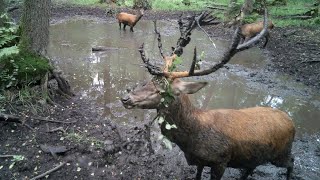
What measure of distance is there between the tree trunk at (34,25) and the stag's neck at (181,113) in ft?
13.8

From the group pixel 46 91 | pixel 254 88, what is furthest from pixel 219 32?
pixel 46 91

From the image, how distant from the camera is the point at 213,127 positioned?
4.75m

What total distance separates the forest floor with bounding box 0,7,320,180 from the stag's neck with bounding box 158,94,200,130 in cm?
47

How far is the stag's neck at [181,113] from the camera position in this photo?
14.6ft

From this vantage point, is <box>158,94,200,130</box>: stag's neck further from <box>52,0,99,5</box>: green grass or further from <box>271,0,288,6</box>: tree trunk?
<box>271,0,288,6</box>: tree trunk

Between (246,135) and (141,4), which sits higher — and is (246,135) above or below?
above

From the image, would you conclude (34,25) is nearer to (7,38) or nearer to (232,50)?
(7,38)

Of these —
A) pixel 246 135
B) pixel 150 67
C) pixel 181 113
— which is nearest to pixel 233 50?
pixel 150 67

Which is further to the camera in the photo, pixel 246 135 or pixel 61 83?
pixel 61 83

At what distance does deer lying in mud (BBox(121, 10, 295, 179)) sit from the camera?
4301 mm

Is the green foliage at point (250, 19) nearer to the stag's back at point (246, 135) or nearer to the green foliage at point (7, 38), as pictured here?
the green foliage at point (7, 38)

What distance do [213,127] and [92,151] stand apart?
221 centimetres

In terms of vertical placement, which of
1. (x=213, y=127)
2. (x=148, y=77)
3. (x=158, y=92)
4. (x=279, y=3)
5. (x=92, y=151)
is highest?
(x=158, y=92)

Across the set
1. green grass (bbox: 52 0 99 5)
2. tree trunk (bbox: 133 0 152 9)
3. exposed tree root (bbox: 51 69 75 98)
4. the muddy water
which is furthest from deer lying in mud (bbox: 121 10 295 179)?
green grass (bbox: 52 0 99 5)
